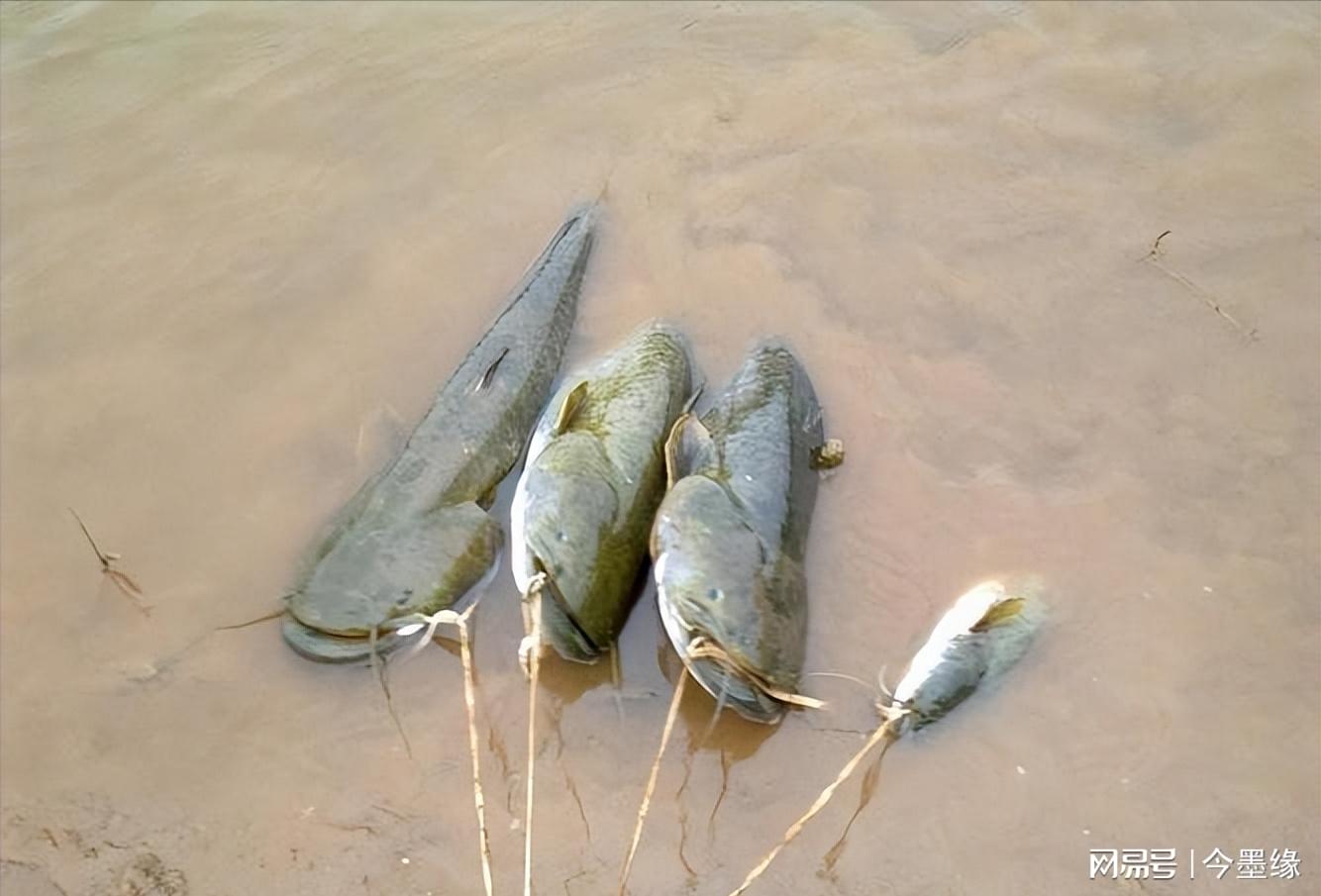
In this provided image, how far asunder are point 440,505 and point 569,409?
56 cm

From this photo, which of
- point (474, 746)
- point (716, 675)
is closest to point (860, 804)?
point (716, 675)

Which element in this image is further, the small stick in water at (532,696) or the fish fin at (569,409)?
the fish fin at (569,409)

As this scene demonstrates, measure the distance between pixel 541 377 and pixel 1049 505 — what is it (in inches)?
75.2

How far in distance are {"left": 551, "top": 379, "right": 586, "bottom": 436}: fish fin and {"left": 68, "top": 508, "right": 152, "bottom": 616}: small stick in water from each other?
1.47 meters

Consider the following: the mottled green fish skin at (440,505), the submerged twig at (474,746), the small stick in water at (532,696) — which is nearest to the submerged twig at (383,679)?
the mottled green fish skin at (440,505)

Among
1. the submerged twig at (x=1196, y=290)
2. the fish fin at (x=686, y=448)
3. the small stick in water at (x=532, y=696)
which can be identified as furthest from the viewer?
the submerged twig at (x=1196, y=290)

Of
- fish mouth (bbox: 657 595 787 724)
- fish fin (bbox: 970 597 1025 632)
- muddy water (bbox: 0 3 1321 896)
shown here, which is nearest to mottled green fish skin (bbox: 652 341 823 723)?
fish mouth (bbox: 657 595 787 724)

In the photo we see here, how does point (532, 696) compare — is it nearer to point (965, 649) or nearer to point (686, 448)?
point (686, 448)

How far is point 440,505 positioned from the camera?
3.73m

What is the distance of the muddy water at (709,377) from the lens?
3.31 meters

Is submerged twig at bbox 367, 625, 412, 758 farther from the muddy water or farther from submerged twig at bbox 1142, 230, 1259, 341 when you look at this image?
submerged twig at bbox 1142, 230, 1259, 341

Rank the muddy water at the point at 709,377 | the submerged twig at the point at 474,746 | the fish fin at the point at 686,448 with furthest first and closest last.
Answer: the fish fin at the point at 686,448, the muddy water at the point at 709,377, the submerged twig at the point at 474,746

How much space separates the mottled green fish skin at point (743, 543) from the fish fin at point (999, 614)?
575 millimetres

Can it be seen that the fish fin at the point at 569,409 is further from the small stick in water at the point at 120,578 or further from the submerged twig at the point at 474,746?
the small stick in water at the point at 120,578
